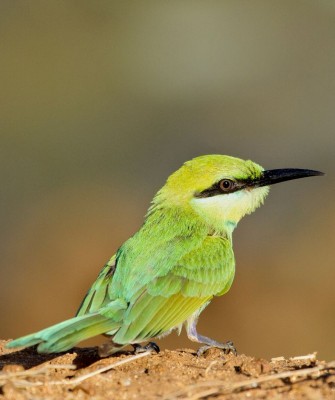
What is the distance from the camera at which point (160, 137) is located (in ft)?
52.0

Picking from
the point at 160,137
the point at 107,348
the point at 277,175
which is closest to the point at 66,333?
the point at 107,348

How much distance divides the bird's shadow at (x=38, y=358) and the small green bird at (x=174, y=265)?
8.8 inches

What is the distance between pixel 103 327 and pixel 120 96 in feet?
43.4

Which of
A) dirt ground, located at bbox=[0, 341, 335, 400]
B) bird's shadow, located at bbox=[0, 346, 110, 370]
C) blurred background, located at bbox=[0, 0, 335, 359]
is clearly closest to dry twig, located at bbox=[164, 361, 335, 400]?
dirt ground, located at bbox=[0, 341, 335, 400]

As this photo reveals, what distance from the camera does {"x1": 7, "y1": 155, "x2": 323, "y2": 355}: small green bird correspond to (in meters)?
4.67

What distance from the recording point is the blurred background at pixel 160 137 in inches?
446

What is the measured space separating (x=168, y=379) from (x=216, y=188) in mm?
1660

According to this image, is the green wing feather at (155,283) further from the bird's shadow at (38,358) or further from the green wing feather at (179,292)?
the bird's shadow at (38,358)

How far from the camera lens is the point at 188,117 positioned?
16.7 m

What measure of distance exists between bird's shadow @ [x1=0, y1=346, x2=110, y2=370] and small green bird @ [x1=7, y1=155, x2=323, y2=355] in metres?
0.22

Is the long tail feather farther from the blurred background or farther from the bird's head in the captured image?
the blurred background

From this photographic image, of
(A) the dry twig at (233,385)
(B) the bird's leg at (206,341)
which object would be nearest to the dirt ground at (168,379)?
(A) the dry twig at (233,385)

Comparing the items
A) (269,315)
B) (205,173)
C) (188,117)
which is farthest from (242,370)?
(188,117)

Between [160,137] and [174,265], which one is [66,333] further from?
[160,137]
